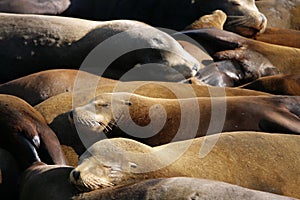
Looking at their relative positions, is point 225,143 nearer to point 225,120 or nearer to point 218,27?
point 225,120

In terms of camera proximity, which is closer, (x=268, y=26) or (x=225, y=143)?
(x=225, y=143)

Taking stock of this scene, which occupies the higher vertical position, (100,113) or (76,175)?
(76,175)

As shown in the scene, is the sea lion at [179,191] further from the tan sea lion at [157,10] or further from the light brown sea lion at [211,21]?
the tan sea lion at [157,10]

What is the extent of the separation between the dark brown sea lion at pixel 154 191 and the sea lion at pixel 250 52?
11.6 feet

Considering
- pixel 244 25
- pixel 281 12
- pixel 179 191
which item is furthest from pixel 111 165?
pixel 281 12

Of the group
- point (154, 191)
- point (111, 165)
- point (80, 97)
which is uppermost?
point (154, 191)

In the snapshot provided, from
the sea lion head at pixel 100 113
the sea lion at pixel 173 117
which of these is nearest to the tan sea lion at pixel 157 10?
the sea lion at pixel 173 117

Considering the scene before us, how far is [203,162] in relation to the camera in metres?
4.61

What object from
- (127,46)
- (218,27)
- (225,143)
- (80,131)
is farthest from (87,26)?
(225,143)

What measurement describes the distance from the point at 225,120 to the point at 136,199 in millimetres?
1617

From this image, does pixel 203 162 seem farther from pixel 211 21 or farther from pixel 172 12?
pixel 172 12

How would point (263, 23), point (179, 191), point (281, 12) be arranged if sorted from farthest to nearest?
point (281, 12) → point (263, 23) → point (179, 191)

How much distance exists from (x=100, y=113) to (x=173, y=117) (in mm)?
486

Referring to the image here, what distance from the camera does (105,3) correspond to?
9.71 meters
